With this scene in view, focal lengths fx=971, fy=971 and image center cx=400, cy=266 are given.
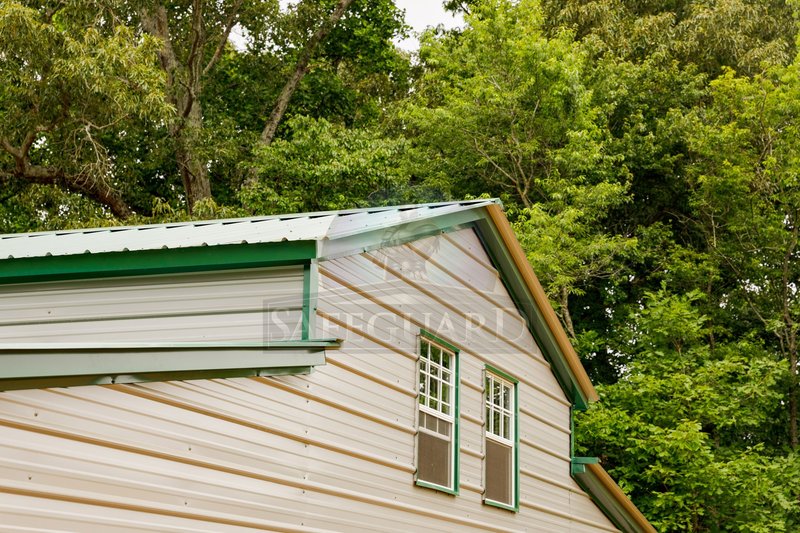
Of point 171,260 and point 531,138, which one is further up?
point 531,138

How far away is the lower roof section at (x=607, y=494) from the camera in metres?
13.4

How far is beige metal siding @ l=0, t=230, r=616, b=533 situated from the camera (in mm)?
5750

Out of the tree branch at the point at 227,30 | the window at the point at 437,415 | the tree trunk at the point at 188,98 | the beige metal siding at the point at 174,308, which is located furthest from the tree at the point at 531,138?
the beige metal siding at the point at 174,308

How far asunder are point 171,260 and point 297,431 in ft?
5.76

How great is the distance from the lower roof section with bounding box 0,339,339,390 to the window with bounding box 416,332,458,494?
2.52 metres

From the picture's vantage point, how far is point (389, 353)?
9492 mm

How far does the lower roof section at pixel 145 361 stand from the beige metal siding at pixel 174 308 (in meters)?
0.51

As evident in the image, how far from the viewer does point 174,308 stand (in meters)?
8.19

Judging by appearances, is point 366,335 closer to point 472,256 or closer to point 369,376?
point 369,376

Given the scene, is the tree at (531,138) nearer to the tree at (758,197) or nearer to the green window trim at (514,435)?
the tree at (758,197)

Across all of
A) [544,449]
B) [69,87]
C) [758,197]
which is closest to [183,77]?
[69,87]

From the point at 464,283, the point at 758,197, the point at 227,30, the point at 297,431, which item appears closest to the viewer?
the point at 297,431

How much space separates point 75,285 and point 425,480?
3.92 metres

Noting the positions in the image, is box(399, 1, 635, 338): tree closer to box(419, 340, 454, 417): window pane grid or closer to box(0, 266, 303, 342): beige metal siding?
box(419, 340, 454, 417): window pane grid
